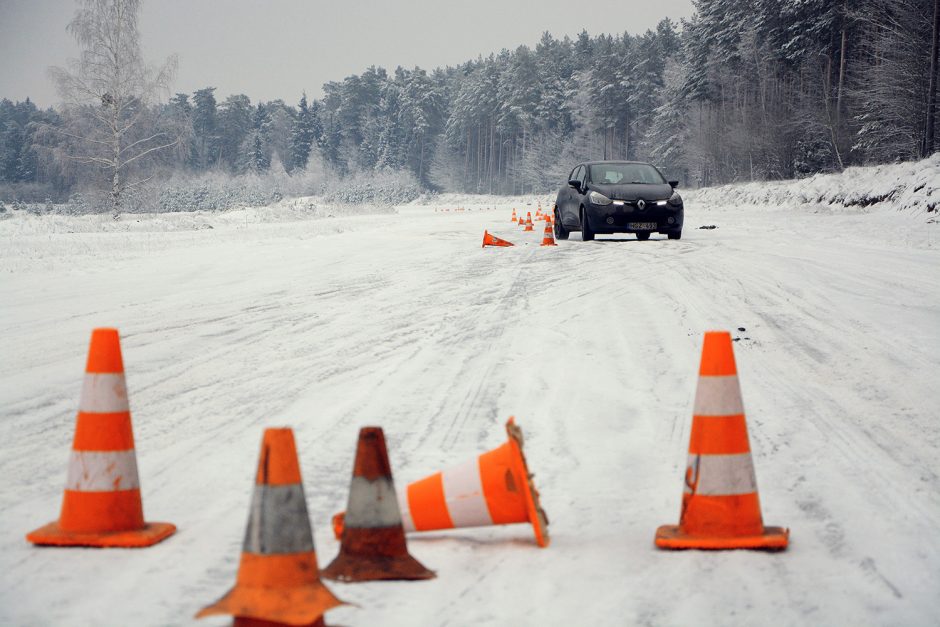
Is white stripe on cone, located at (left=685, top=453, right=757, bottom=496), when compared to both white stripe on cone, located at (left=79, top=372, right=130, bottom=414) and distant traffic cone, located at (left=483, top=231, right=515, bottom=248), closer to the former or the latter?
white stripe on cone, located at (left=79, top=372, right=130, bottom=414)

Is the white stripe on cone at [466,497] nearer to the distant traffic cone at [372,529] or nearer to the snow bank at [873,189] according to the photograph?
the distant traffic cone at [372,529]

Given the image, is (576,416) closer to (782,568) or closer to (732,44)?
(782,568)

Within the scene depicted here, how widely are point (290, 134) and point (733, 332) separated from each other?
139393 millimetres

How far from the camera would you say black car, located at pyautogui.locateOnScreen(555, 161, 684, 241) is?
1656cm

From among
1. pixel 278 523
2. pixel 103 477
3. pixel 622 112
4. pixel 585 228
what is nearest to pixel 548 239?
pixel 585 228

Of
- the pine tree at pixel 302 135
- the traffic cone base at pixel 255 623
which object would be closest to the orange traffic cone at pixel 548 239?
the traffic cone base at pixel 255 623

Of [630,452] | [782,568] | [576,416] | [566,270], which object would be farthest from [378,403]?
[566,270]

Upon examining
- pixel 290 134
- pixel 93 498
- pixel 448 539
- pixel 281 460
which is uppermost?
pixel 290 134

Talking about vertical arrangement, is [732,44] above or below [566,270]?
above

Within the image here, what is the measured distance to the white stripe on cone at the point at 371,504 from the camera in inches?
113

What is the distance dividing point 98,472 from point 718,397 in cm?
249

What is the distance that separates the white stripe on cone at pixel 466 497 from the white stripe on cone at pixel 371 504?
498mm

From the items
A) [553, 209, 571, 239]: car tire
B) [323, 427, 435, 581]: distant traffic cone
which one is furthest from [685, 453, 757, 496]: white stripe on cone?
[553, 209, 571, 239]: car tire

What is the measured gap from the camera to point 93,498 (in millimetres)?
3348
